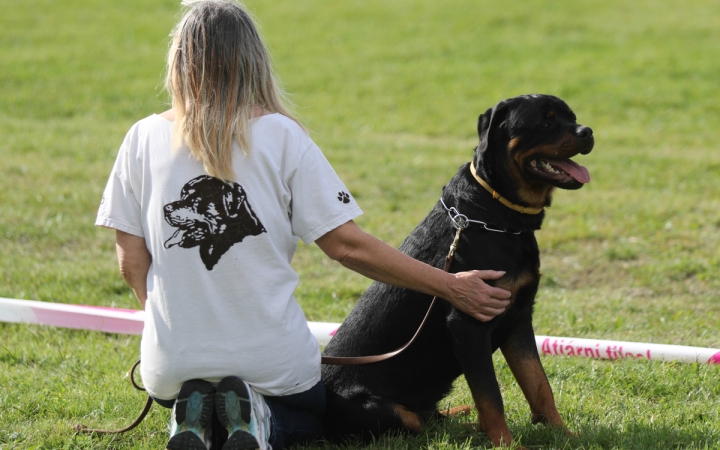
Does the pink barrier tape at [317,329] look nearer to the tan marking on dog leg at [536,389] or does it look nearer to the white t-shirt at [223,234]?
the tan marking on dog leg at [536,389]

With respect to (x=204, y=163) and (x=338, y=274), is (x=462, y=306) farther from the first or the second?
(x=338, y=274)

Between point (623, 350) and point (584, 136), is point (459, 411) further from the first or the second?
point (584, 136)

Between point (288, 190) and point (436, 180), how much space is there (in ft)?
20.8

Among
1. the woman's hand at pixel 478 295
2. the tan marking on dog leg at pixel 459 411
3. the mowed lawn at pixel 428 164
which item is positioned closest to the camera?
the woman's hand at pixel 478 295

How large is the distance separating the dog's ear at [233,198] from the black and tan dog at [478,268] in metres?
0.92

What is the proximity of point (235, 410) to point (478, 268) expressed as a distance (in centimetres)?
118

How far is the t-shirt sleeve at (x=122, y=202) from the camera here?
10.5ft

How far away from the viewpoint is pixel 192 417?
3.06 metres

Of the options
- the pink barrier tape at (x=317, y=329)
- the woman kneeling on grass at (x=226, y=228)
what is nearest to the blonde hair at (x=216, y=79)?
the woman kneeling on grass at (x=226, y=228)

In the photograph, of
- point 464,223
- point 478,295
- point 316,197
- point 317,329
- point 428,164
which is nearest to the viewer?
point 316,197

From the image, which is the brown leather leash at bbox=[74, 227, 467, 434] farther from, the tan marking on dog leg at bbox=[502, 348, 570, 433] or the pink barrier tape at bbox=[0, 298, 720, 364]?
the pink barrier tape at bbox=[0, 298, 720, 364]

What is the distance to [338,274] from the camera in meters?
6.83

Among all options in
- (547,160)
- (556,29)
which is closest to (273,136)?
(547,160)

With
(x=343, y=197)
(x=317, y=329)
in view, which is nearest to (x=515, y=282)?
(x=343, y=197)
